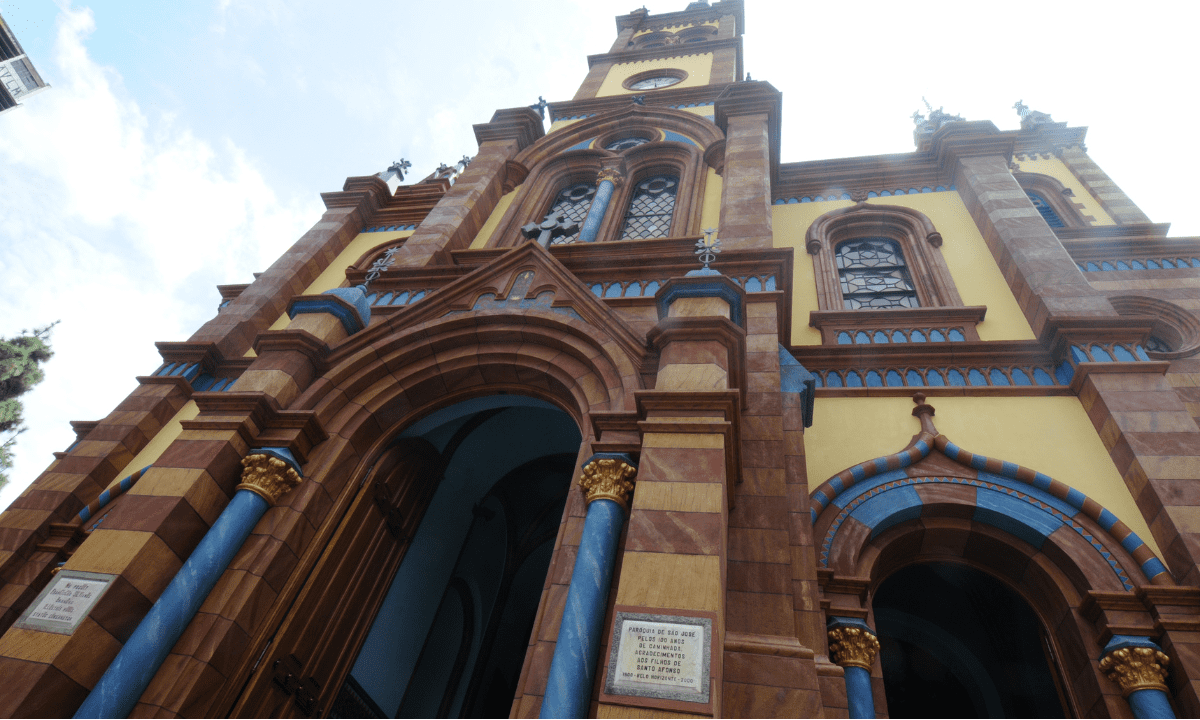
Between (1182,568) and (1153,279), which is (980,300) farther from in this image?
(1182,568)

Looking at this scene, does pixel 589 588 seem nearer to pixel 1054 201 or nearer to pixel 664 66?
pixel 1054 201

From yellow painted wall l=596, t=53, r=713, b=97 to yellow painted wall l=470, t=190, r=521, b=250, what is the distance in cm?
701

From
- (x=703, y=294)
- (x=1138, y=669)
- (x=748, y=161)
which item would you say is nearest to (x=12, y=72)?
(x=748, y=161)

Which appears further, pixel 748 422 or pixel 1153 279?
pixel 1153 279

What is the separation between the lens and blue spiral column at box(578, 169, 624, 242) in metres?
12.0

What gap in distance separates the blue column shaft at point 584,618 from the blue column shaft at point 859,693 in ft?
9.34

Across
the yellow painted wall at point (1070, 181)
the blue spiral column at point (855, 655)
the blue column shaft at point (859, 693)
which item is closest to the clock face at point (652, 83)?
the yellow painted wall at point (1070, 181)

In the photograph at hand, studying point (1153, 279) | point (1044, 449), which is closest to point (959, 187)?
point (1153, 279)

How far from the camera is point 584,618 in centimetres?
471

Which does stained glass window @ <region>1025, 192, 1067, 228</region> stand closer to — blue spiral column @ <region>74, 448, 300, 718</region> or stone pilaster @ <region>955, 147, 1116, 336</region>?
stone pilaster @ <region>955, 147, 1116, 336</region>

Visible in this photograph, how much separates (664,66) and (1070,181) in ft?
38.9

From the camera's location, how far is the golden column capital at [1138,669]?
5.76 m

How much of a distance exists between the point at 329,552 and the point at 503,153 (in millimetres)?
10748

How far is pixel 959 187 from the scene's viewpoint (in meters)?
13.3
